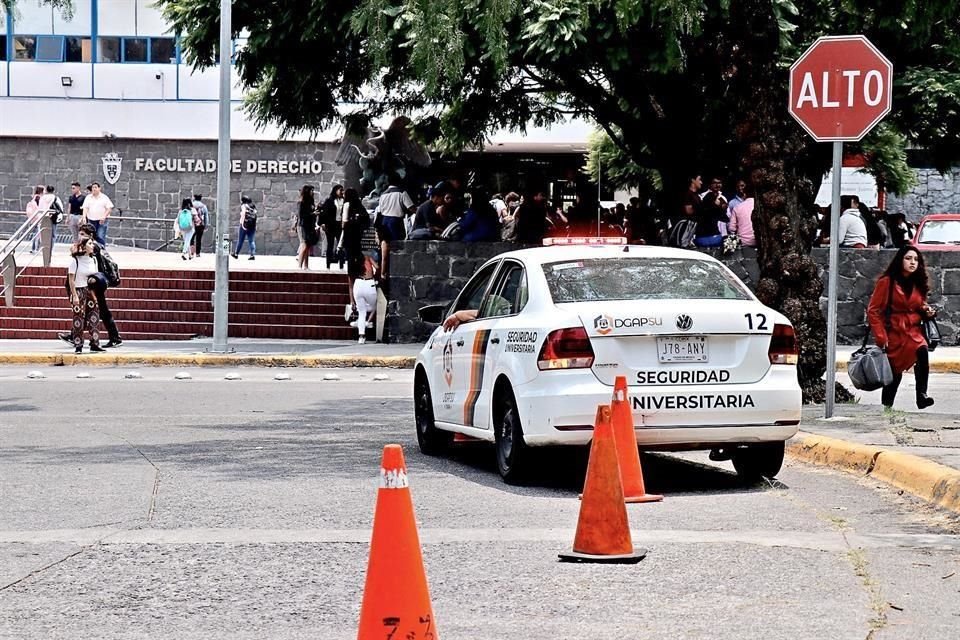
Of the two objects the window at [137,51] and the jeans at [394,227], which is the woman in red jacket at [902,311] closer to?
the jeans at [394,227]

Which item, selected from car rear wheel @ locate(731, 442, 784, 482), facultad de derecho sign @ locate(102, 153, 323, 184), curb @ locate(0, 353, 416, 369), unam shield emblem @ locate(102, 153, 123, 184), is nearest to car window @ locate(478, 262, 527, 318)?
car rear wheel @ locate(731, 442, 784, 482)

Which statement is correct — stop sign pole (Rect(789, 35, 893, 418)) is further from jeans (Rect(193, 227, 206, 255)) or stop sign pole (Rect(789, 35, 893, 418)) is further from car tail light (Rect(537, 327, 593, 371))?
jeans (Rect(193, 227, 206, 255))

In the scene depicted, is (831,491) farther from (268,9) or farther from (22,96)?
(22,96)

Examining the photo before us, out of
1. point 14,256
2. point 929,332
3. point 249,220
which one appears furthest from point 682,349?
point 249,220

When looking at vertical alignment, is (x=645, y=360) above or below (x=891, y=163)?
below

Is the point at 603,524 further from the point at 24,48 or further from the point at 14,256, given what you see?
the point at 24,48

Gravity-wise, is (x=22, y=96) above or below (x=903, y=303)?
above

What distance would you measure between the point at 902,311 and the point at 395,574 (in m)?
9.77

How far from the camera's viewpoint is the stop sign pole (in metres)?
12.4

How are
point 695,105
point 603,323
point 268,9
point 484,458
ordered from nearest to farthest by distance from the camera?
point 603,323
point 484,458
point 268,9
point 695,105

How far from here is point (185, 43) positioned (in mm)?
23766

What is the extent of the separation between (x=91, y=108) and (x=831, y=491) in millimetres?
40079

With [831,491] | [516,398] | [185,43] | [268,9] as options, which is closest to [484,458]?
[516,398]

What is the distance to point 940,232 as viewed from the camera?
1165 inches
